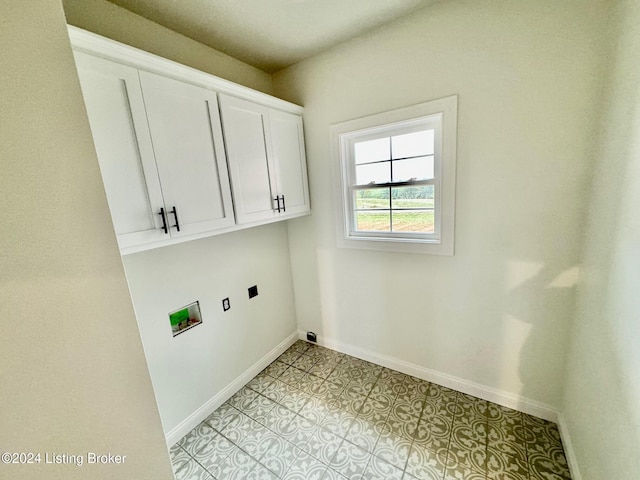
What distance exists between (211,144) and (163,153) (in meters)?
0.30

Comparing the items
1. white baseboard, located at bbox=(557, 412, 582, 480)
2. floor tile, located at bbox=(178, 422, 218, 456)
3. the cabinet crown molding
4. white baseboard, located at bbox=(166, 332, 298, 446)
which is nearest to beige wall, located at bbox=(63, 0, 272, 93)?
the cabinet crown molding

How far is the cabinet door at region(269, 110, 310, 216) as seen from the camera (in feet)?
6.56

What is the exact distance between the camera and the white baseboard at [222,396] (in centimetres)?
176

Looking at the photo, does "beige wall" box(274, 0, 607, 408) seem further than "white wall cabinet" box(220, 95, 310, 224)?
No

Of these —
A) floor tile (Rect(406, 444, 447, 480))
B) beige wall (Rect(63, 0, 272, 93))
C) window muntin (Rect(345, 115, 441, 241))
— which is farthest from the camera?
window muntin (Rect(345, 115, 441, 241))

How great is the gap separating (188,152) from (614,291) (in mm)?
2139

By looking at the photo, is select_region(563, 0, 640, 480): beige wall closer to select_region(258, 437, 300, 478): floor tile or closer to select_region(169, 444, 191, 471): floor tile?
select_region(258, 437, 300, 478): floor tile

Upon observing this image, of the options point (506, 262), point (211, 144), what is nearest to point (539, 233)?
point (506, 262)

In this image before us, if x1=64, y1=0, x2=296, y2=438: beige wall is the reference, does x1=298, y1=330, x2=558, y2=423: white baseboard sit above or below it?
below

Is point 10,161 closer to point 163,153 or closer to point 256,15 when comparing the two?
point 163,153

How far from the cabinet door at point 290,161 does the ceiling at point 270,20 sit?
1.59 feet

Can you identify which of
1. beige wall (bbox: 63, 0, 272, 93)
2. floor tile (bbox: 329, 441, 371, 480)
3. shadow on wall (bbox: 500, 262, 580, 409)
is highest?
beige wall (bbox: 63, 0, 272, 93)

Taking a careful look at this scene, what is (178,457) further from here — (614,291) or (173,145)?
(614,291)

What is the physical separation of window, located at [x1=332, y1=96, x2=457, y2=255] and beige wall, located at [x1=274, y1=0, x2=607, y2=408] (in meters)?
0.08
